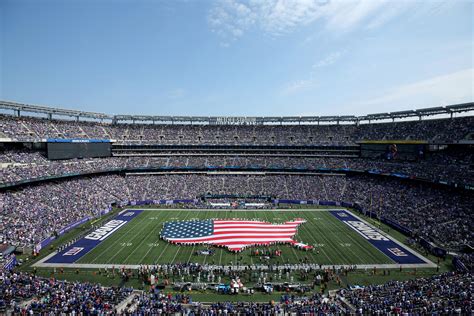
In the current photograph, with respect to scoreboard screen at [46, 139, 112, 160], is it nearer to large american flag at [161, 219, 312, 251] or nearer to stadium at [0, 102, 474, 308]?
stadium at [0, 102, 474, 308]

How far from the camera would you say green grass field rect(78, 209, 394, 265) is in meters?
26.9

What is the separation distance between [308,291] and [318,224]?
17838 millimetres

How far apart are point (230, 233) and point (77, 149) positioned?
35.4m

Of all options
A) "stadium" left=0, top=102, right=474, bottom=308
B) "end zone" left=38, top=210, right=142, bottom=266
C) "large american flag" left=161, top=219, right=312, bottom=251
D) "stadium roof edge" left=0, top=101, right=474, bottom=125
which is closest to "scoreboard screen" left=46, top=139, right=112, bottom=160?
"stadium" left=0, top=102, right=474, bottom=308

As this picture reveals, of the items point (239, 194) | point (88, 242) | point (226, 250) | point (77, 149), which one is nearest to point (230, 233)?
point (226, 250)

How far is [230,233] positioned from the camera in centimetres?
3294

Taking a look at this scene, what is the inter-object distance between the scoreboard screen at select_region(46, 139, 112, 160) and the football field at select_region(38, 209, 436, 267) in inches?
773

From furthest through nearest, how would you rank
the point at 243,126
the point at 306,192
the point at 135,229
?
the point at 243,126
the point at 306,192
the point at 135,229

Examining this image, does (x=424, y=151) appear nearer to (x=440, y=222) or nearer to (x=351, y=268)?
(x=440, y=222)

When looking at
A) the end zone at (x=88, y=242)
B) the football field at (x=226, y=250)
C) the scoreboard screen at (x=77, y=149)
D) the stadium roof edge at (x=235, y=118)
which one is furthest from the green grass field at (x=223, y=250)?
the stadium roof edge at (x=235, y=118)

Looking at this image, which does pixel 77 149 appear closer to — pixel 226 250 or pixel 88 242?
pixel 88 242

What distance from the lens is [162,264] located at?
25734 mm

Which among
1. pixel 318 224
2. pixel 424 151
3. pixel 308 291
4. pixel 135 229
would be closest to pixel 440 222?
pixel 318 224


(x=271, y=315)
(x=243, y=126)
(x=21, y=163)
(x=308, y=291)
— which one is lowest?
(x=308, y=291)
